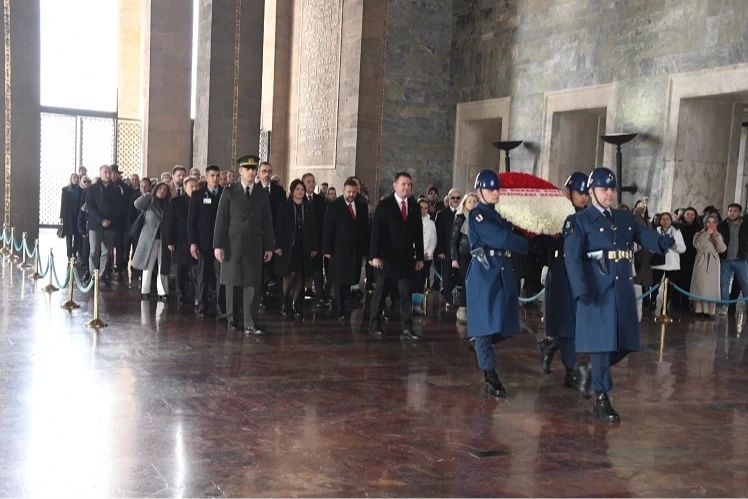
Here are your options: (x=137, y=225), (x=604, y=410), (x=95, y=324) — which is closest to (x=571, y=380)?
(x=604, y=410)

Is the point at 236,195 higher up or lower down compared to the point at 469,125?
lower down

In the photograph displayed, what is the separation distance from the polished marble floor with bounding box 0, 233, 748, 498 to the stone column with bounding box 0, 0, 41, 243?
8441 millimetres

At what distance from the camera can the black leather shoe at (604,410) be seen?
5625 mm

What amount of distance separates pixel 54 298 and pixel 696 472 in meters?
8.07

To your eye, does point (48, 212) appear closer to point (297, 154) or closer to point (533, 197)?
point (297, 154)

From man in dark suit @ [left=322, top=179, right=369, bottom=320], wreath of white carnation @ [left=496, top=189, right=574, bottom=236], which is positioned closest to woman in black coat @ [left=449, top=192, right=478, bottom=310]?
wreath of white carnation @ [left=496, top=189, right=574, bottom=236]

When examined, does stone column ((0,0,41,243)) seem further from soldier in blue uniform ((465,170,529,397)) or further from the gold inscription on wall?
soldier in blue uniform ((465,170,529,397))

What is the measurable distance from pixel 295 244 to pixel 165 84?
1066 cm

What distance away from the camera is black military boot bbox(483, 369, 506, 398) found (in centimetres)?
619

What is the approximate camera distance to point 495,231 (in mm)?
6074

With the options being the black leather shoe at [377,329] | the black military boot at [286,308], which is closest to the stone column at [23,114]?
the black military boot at [286,308]

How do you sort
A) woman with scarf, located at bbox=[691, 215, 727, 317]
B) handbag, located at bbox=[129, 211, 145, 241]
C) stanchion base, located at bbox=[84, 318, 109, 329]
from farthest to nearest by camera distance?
1. woman with scarf, located at bbox=[691, 215, 727, 317]
2. handbag, located at bbox=[129, 211, 145, 241]
3. stanchion base, located at bbox=[84, 318, 109, 329]

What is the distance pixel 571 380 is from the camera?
6.56 m

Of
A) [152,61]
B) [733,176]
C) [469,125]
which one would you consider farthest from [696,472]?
[152,61]
